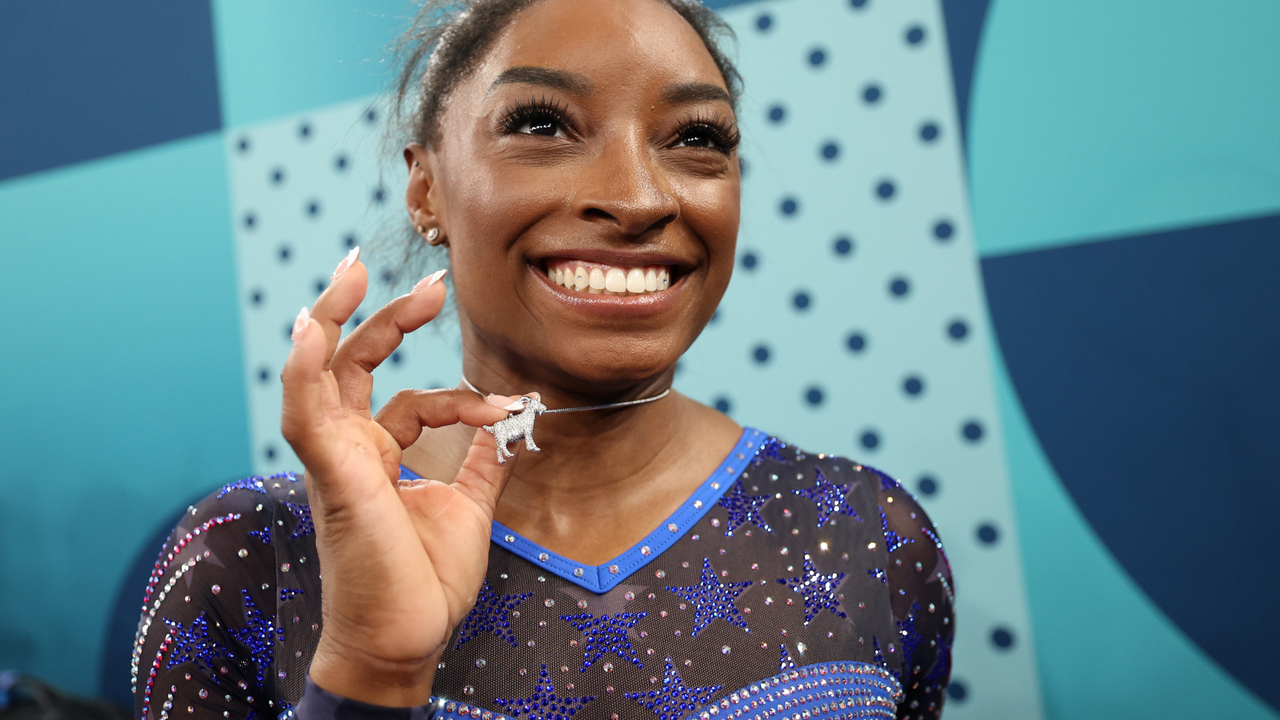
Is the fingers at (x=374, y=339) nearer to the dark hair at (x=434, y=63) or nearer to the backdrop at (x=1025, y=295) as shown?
the dark hair at (x=434, y=63)

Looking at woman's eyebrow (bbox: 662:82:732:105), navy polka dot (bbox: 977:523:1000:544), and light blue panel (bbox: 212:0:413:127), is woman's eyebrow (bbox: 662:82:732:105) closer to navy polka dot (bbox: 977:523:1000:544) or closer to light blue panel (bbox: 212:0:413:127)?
navy polka dot (bbox: 977:523:1000:544)

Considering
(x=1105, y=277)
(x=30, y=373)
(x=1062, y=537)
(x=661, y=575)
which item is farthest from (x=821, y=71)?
(x=30, y=373)

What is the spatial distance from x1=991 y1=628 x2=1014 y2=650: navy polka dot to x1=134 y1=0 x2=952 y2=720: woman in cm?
56

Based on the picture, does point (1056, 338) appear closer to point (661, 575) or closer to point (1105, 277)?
point (1105, 277)

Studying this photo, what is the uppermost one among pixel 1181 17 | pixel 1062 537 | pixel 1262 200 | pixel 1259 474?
pixel 1181 17

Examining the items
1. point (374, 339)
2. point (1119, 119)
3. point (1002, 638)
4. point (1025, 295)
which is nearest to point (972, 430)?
point (1025, 295)

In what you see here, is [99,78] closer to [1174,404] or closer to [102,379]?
[102,379]

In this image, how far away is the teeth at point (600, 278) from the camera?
770 millimetres

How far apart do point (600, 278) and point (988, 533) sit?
0.91 meters

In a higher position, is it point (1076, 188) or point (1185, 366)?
point (1076, 188)

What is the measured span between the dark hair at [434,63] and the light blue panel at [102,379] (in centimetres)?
103

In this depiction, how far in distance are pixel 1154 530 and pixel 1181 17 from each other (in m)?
0.72

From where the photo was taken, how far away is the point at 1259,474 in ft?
4.09

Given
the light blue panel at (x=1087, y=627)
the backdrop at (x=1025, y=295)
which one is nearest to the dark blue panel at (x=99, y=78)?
the backdrop at (x=1025, y=295)
